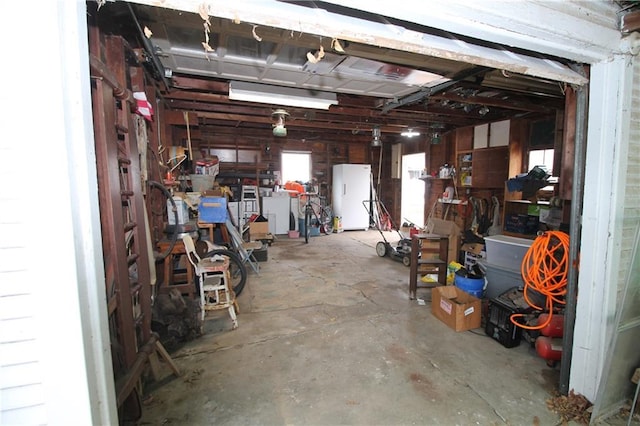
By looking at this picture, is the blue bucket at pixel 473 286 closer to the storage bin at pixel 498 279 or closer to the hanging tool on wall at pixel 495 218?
the storage bin at pixel 498 279

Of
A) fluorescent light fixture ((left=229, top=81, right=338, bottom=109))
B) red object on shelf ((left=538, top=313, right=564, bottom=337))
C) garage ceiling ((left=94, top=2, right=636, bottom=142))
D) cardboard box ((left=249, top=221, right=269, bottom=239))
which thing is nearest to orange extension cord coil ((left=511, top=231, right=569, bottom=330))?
red object on shelf ((left=538, top=313, right=564, bottom=337))

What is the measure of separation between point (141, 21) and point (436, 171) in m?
6.29

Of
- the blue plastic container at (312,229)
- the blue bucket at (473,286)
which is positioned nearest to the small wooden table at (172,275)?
the blue bucket at (473,286)

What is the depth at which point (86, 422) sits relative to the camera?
0.86m

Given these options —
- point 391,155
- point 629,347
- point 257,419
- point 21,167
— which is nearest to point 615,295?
point 629,347

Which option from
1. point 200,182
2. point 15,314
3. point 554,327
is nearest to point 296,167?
point 200,182

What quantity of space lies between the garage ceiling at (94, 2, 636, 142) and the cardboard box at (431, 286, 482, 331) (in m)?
1.90

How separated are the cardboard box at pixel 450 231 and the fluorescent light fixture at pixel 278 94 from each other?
2.03 m

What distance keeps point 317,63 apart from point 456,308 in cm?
248

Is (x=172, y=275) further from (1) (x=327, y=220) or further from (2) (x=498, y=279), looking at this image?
(1) (x=327, y=220)

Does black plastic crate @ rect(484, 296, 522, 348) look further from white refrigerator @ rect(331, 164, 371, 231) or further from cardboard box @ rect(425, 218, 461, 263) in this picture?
white refrigerator @ rect(331, 164, 371, 231)

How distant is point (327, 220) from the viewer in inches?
303

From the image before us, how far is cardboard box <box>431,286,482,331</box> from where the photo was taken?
8.87ft

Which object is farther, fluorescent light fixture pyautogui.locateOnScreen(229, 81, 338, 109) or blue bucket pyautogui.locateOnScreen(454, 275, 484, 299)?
fluorescent light fixture pyautogui.locateOnScreen(229, 81, 338, 109)
